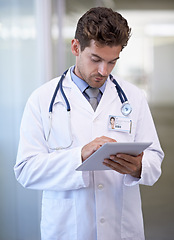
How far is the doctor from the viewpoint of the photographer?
1.41 m

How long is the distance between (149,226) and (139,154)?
191 cm

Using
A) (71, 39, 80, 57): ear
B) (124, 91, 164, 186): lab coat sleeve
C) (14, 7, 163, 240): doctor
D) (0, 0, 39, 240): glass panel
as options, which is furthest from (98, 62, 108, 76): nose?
(0, 0, 39, 240): glass panel

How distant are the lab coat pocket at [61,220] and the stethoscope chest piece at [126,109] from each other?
1.32 feet

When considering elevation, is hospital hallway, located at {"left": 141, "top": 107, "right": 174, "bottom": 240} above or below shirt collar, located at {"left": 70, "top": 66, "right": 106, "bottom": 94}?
below

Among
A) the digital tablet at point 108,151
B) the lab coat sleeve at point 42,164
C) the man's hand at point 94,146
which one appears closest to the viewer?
the digital tablet at point 108,151

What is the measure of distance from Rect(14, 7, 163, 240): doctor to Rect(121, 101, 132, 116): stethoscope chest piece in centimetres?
2

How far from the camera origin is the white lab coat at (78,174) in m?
1.42

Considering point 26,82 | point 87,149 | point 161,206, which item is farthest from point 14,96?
point 161,206

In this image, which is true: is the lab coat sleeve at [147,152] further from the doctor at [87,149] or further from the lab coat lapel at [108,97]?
the lab coat lapel at [108,97]

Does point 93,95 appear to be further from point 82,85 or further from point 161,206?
point 161,206

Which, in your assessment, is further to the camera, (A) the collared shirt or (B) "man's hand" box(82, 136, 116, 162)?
(A) the collared shirt

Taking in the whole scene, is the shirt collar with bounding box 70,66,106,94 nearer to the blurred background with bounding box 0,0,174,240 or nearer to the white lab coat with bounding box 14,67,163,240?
the white lab coat with bounding box 14,67,163,240

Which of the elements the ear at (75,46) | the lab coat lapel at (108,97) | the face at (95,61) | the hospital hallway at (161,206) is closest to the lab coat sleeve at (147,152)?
the lab coat lapel at (108,97)

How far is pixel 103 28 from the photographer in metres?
1.38
